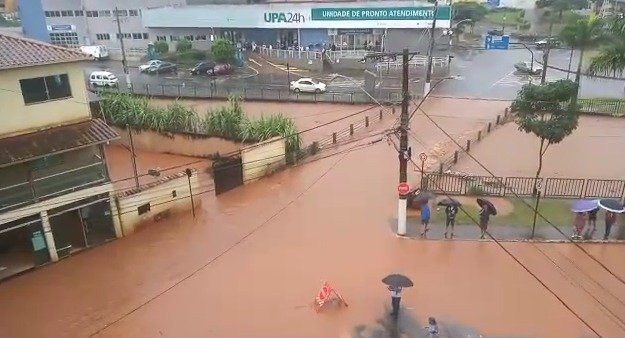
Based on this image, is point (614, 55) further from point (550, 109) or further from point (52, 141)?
point (52, 141)

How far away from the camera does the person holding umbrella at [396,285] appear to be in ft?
40.6

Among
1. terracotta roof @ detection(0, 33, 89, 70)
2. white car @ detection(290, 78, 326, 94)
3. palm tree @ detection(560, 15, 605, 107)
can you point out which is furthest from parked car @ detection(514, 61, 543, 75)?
terracotta roof @ detection(0, 33, 89, 70)

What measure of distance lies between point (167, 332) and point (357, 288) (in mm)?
5082

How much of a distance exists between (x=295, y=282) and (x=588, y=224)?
988 centimetres

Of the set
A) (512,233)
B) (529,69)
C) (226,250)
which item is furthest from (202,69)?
(512,233)

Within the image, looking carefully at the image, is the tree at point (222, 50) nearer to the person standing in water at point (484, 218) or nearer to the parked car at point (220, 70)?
the parked car at point (220, 70)

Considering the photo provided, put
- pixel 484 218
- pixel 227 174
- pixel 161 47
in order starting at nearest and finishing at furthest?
1. pixel 484 218
2. pixel 227 174
3. pixel 161 47

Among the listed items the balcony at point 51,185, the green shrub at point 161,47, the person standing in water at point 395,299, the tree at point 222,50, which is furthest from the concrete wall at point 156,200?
the green shrub at point 161,47

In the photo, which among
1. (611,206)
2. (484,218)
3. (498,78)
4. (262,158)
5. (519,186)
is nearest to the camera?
(611,206)

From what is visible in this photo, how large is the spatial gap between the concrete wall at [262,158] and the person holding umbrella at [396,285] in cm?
1002

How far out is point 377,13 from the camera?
44594 mm

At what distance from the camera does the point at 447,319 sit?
12.9m

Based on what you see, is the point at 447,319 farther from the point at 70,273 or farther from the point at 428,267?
the point at 70,273

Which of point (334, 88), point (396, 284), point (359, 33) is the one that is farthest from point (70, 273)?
point (359, 33)
